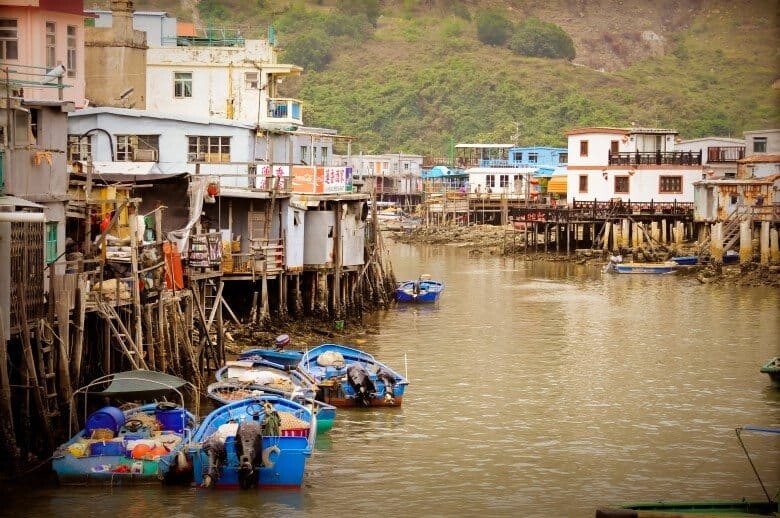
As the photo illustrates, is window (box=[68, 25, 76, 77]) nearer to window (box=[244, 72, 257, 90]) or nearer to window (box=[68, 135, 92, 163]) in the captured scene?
window (box=[68, 135, 92, 163])

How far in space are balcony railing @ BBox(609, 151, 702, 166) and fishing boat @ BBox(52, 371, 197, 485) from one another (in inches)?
2475

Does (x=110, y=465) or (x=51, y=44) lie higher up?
(x=51, y=44)

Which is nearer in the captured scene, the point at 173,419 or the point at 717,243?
the point at 173,419

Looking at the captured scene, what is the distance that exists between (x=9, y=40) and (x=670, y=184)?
2112 inches

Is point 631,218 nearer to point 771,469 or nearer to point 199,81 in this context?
point 199,81

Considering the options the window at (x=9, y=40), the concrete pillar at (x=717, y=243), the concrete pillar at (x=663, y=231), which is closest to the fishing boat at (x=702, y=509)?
the window at (x=9, y=40)

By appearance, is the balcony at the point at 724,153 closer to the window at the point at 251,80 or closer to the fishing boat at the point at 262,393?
the window at the point at 251,80

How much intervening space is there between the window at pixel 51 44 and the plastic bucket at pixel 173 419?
18.3 m

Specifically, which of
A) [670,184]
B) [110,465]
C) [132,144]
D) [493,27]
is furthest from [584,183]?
[493,27]

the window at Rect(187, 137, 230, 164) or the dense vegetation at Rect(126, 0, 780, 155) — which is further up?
the dense vegetation at Rect(126, 0, 780, 155)

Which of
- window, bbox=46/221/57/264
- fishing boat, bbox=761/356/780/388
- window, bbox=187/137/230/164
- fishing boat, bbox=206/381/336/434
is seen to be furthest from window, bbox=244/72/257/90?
window, bbox=46/221/57/264

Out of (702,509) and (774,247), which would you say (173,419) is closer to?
(702,509)

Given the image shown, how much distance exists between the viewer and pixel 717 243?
7106 cm

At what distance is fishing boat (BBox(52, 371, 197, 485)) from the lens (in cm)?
2344
